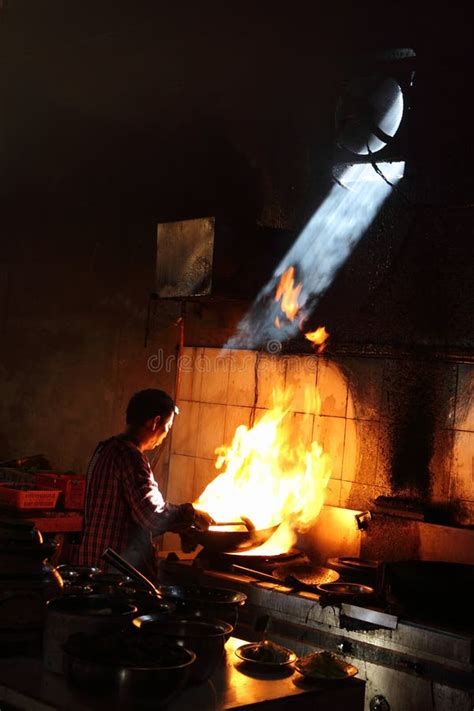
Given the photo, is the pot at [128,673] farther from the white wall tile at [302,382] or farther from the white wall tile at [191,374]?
the white wall tile at [191,374]

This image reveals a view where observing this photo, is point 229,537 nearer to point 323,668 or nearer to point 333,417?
point 333,417

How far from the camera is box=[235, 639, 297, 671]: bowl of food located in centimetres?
335

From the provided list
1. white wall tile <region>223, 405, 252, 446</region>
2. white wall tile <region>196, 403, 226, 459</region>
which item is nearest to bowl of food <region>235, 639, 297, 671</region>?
white wall tile <region>223, 405, 252, 446</region>

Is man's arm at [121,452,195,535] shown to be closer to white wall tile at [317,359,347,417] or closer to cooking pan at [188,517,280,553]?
cooking pan at [188,517,280,553]

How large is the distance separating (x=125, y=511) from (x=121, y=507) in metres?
0.04

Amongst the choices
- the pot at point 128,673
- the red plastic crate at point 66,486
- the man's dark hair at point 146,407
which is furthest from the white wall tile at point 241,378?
the pot at point 128,673

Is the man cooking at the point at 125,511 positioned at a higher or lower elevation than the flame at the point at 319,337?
lower

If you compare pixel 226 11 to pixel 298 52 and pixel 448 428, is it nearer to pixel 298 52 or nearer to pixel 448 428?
pixel 298 52

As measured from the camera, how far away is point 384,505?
5855mm

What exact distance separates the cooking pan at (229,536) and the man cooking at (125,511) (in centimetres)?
9

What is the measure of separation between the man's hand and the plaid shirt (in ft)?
0.15

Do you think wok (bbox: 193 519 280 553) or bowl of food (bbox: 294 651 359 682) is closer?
bowl of food (bbox: 294 651 359 682)

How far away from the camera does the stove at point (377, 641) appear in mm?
4504

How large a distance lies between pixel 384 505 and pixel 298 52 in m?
3.91
